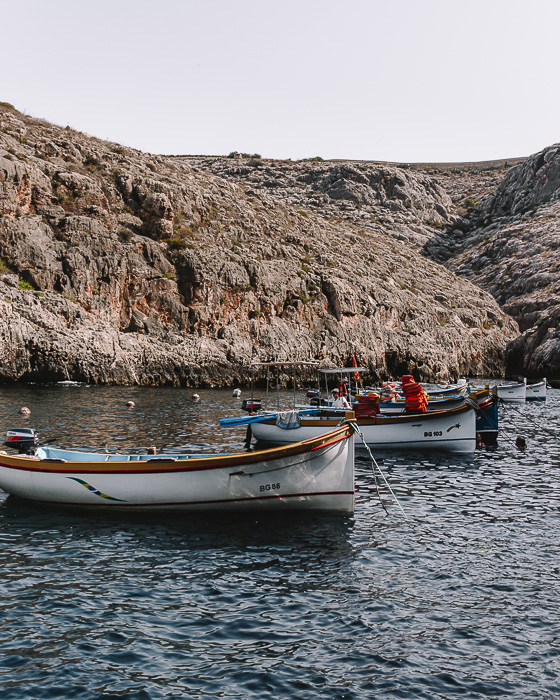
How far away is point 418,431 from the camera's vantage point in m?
29.8

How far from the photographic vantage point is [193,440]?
95.9 ft

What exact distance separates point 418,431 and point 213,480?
1522 centimetres

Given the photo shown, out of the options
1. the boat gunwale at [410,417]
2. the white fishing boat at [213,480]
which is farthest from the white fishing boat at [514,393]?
the white fishing boat at [213,480]

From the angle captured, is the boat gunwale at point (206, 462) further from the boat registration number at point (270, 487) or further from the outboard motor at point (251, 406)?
the outboard motor at point (251, 406)

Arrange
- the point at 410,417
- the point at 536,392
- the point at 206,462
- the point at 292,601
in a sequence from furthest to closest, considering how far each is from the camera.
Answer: the point at 536,392, the point at 410,417, the point at 206,462, the point at 292,601

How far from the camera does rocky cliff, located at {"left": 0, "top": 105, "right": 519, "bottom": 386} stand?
5738cm

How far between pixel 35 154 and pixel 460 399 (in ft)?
190

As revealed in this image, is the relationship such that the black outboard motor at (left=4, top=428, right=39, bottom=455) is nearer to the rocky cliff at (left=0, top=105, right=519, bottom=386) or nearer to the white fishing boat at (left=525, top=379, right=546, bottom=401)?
the rocky cliff at (left=0, top=105, right=519, bottom=386)

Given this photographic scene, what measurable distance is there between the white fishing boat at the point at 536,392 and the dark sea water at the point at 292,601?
40.1 m

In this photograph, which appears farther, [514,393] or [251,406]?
[514,393]

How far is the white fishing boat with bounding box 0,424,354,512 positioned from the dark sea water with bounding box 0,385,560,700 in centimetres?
56

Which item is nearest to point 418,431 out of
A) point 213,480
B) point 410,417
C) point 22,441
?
point 410,417

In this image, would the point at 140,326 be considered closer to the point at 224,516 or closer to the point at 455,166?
the point at 224,516

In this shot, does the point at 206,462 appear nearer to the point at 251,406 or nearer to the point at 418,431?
the point at 251,406
